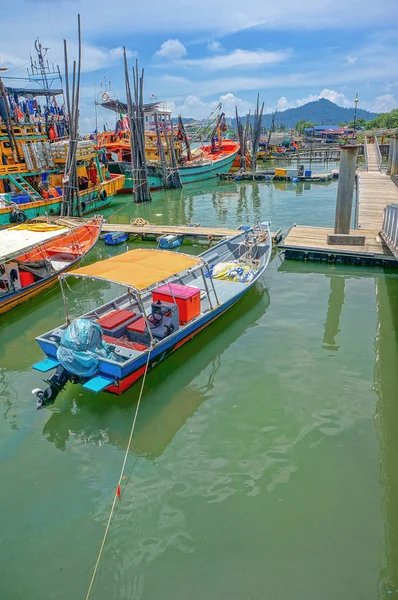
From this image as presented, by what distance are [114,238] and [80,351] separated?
1339 centimetres

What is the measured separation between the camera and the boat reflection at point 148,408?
7.68 m

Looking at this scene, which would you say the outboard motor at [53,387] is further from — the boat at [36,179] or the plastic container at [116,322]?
the boat at [36,179]

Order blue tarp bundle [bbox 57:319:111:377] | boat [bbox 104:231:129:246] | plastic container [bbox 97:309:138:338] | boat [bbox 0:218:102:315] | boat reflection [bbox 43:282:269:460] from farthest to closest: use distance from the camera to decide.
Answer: boat [bbox 104:231:129:246] < boat [bbox 0:218:102:315] < plastic container [bbox 97:309:138:338] < blue tarp bundle [bbox 57:319:111:377] < boat reflection [bbox 43:282:269:460]

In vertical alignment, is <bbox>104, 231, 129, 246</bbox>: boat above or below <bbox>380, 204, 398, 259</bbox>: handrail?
below

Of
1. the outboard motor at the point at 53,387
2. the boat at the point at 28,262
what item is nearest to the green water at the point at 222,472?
the outboard motor at the point at 53,387

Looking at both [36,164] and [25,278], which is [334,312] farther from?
[36,164]

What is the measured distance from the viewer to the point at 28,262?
559 inches

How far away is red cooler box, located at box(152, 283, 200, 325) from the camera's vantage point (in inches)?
394

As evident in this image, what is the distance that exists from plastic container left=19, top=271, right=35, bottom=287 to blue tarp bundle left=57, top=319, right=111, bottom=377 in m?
6.68

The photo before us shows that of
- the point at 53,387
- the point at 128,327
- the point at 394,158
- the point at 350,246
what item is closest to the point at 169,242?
the point at 350,246

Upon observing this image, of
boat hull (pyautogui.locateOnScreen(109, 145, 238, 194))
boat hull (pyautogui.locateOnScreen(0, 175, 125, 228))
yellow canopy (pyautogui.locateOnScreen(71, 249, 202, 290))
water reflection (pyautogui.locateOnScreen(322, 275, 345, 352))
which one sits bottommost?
water reflection (pyautogui.locateOnScreen(322, 275, 345, 352))

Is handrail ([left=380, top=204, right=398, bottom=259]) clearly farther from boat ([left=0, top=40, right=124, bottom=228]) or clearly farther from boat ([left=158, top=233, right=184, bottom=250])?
boat ([left=0, top=40, right=124, bottom=228])

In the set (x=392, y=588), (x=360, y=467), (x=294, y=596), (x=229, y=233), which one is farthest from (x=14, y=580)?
(x=229, y=233)

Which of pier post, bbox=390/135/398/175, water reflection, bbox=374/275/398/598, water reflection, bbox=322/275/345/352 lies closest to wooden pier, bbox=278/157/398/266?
water reflection, bbox=322/275/345/352
